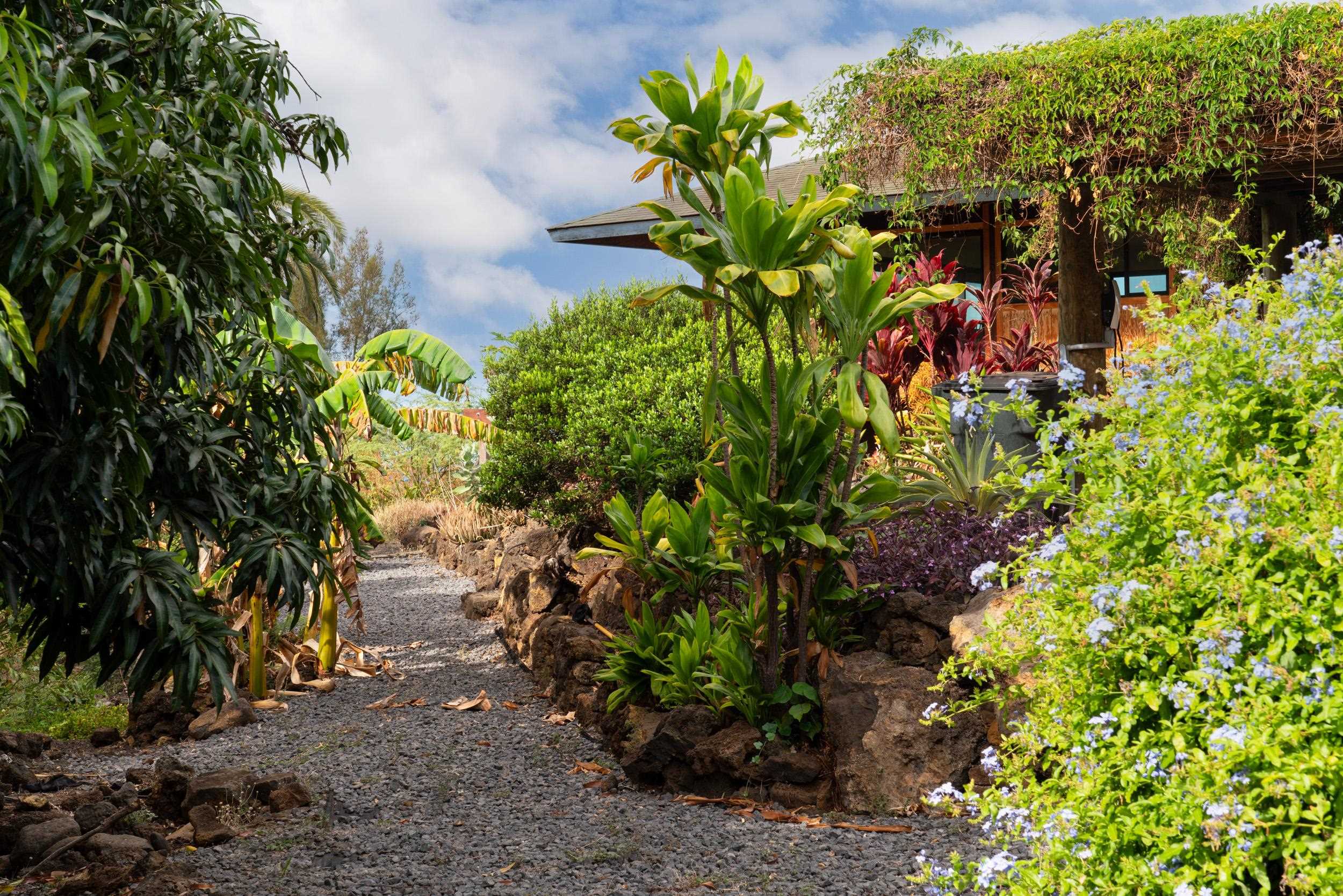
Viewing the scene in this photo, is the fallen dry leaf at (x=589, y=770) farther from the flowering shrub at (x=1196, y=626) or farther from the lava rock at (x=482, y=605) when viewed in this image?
the lava rock at (x=482, y=605)

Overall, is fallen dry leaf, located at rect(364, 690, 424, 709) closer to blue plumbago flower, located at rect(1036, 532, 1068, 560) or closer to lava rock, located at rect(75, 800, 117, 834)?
lava rock, located at rect(75, 800, 117, 834)

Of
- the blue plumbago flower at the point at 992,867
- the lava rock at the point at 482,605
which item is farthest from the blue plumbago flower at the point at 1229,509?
the lava rock at the point at 482,605

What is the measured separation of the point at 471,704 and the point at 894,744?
136 inches

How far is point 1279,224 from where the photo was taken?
480 inches

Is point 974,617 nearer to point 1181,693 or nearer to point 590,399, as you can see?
point 1181,693

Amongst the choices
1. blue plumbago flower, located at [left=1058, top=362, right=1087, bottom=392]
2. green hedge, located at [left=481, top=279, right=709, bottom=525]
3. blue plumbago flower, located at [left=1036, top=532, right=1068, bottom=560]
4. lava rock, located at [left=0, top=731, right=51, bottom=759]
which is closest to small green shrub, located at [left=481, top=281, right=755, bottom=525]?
green hedge, located at [left=481, top=279, right=709, bottom=525]

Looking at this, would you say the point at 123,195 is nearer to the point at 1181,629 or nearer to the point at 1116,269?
the point at 1181,629

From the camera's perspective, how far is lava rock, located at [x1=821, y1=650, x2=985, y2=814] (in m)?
4.65

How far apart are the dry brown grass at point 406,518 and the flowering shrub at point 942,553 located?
13.2m

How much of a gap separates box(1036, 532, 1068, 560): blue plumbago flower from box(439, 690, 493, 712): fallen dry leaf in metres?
5.12

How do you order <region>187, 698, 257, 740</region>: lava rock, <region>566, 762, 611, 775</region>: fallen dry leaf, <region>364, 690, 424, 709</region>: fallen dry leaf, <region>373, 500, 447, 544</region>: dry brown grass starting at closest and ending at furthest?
<region>566, 762, 611, 775</region>: fallen dry leaf → <region>187, 698, 257, 740</region>: lava rock → <region>364, 690, 424, 709</region>: fallen dry leaf → <region>373, 500, 447, 544</region>: dry brown grass

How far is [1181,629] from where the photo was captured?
7.76ft

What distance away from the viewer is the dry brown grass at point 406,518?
18.3m

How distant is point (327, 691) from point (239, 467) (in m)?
4.19
